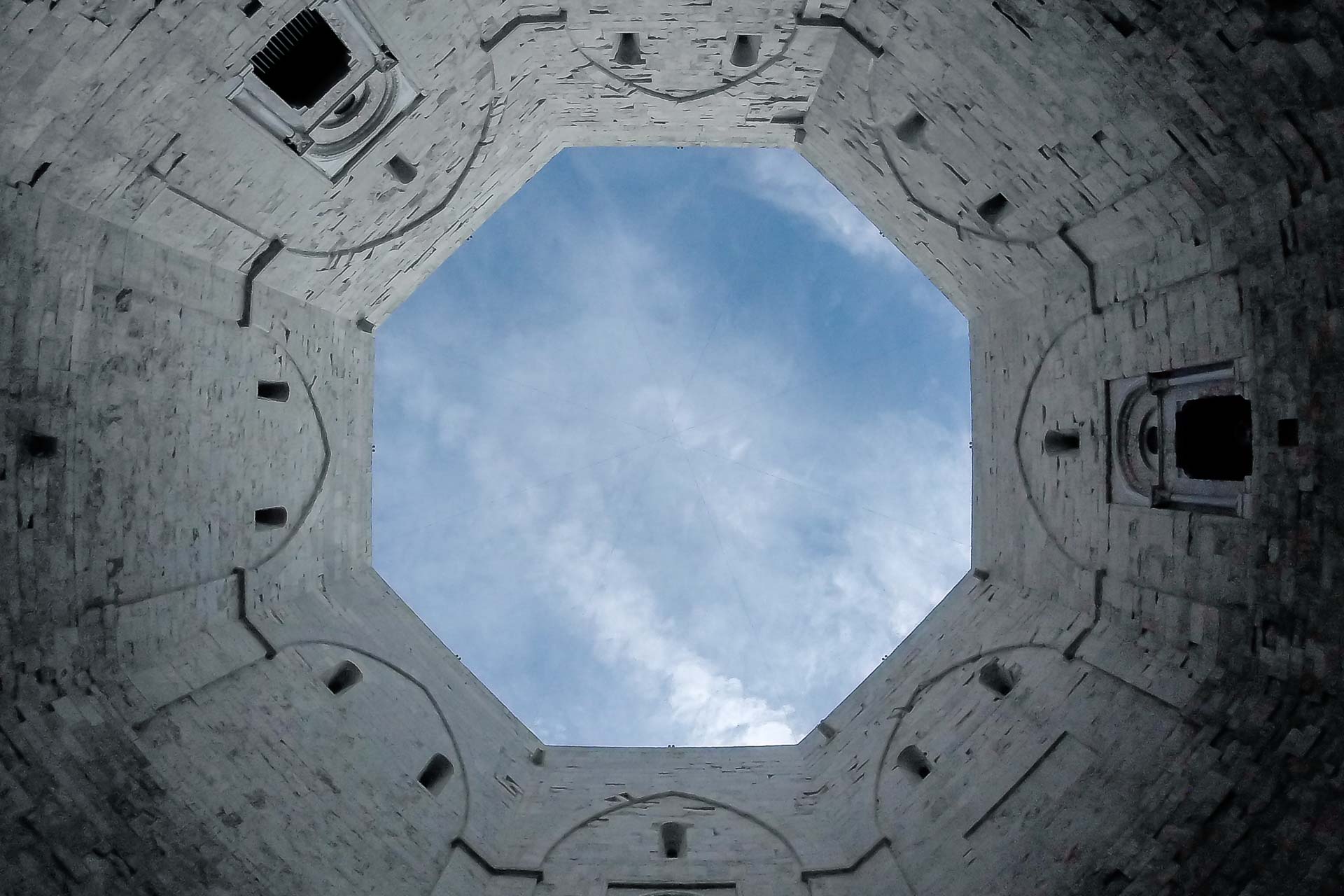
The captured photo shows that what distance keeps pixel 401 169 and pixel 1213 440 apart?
32.3 feet

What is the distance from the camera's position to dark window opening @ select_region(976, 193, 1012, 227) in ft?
33.0

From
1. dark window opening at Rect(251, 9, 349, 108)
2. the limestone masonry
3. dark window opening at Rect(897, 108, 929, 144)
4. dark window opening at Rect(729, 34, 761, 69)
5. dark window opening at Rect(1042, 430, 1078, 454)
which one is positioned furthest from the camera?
dark window opening at Rect(729, 34, 761, 69)

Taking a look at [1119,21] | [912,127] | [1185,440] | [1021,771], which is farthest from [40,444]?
[1185,440]

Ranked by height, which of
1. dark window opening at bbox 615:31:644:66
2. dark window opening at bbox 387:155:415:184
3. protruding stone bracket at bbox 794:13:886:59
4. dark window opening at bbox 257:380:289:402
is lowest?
dark window opening at bbox 257:380:289:402

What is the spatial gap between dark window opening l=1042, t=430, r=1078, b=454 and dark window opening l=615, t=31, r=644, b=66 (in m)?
7.23

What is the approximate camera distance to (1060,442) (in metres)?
10.4

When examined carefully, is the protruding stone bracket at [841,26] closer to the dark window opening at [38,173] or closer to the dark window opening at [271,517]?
the dark window opening at [38,173]

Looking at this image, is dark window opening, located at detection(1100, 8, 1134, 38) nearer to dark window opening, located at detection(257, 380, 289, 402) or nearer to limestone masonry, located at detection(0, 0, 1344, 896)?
limestone masonry, located at detection(0, 0, 1344, 896)

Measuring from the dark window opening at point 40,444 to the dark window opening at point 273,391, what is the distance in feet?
11.0

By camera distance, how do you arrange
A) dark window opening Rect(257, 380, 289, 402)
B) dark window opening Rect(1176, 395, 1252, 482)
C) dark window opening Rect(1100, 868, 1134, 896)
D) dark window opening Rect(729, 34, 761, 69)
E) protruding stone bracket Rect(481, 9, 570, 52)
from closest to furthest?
dark window opening Rect(1100, 868, 1134, 896) → dark window opening Rect(1176, 395, 1252, 482) → protruding stone bracket Rect(481, 9, 570, 52) → dark window opening Rect(729, 34, 761, 69) → dark window opening Rect(257, 380, 289, 402)

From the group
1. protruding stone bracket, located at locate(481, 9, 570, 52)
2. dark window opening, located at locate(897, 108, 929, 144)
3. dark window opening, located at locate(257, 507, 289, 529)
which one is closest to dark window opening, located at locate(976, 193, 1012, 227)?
dark window opening, located at locate(897, 108, 929, 144)

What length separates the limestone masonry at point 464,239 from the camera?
249 inches

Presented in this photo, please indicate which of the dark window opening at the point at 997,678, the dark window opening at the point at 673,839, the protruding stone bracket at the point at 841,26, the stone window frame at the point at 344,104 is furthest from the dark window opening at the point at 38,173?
the dark window opening at the point at 997,678

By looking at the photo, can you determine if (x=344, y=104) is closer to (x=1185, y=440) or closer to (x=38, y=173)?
(x=38, y=173)
